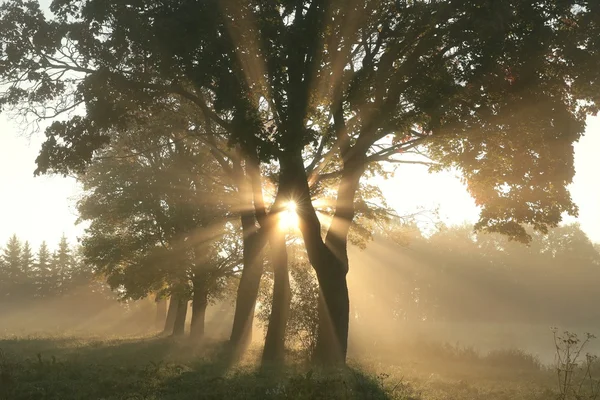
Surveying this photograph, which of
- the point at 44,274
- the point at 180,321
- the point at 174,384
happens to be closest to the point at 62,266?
the point at 44,274

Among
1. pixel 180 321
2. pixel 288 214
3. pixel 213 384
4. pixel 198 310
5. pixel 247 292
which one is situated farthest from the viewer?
pixel 180 321

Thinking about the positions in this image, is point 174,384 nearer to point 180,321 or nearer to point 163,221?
point 163,221

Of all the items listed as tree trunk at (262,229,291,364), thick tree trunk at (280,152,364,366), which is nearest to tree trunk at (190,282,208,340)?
tree trunk at (262,229,291,364)

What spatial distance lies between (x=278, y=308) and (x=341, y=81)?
8904 millimetres

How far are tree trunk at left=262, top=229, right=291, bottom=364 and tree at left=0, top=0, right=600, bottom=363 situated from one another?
2.73 metres

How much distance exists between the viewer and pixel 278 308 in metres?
18.6

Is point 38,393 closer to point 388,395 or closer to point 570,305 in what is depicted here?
point 388,395

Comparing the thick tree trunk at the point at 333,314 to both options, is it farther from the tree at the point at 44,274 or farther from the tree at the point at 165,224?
the tree at the point at 44,274

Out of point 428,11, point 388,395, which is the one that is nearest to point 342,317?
point 388,395

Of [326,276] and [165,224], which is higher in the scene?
[165,224]

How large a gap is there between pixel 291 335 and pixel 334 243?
5.52 m

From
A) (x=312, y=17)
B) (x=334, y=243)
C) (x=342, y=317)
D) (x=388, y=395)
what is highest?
(x=312, y=17)

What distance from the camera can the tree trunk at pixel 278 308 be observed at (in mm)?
18078

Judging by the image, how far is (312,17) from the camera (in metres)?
13.2
